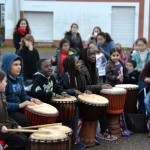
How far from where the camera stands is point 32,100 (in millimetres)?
5422

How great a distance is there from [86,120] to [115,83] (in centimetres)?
135

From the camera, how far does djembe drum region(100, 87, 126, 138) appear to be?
663 centimetres

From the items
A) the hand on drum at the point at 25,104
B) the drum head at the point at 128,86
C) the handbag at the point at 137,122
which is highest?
the hand on drum at the point at 25,104

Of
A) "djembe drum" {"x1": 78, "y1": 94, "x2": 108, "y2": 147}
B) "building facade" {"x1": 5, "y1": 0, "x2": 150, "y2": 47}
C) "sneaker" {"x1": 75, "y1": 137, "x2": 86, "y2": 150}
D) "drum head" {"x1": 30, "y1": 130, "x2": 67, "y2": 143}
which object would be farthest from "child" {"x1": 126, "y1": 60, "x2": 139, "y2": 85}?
"building facade" {"x1": 5, "y1": 0, "x2": 150, "y2": 47}

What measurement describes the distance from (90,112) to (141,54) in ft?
7.55

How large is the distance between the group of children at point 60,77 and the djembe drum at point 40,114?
2.9 inches

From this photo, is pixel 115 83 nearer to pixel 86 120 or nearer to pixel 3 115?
pixel 86 120

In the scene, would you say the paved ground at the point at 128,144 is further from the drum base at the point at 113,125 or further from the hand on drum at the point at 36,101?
the hand on drum at the point at 36,101

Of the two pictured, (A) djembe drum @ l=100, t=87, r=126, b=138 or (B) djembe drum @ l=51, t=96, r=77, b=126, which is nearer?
(B) djembe drum @ l=51, t=96, r=77, b=126

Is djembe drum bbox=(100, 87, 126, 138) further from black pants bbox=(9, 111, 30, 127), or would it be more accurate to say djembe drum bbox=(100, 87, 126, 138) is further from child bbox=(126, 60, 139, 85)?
black pants bbox=(9, 111, 30, 127)

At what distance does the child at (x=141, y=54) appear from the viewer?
7.80 meters

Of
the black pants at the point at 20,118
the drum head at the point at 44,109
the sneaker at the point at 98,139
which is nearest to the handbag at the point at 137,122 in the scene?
the sneaker at the point at 98,139

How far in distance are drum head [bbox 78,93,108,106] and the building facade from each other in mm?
22446

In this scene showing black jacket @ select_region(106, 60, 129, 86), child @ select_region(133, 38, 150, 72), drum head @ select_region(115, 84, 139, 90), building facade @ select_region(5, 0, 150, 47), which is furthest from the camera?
building facade @ select_region(5, 0, 150, 47)
